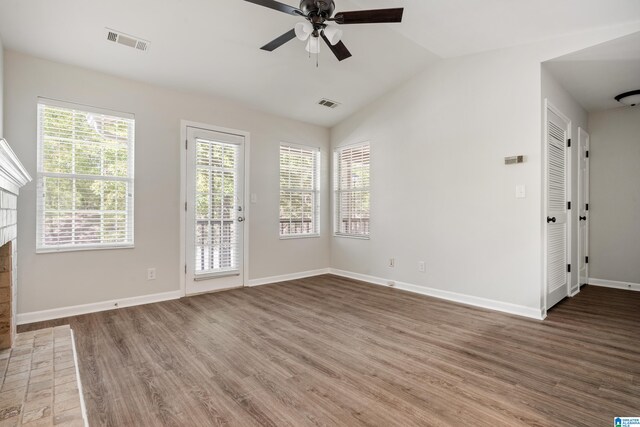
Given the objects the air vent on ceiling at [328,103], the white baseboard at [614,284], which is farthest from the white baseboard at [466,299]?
the air vent on ceiling at [328,103]

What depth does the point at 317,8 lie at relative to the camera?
2.38 m

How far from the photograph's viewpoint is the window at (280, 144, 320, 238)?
521 cm

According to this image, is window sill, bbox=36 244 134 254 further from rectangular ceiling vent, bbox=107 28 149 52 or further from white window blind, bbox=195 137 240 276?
rectangular ceiling vent, bbox=107 28 149 52

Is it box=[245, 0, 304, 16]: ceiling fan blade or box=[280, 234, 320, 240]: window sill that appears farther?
box=[280, 234, 320, 240]: window sill

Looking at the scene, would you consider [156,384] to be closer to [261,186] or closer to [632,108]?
[261,186]

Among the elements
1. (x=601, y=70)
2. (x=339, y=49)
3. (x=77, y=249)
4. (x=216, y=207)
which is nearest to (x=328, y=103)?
(x=339, y=49)

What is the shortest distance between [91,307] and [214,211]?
1.72 m

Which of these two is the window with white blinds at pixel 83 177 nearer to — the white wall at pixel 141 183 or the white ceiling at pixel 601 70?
the white wall at pixel 141 183

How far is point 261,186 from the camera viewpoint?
4902mm

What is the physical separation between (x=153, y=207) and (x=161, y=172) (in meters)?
0.44

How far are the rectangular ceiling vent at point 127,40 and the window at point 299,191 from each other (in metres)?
2.34

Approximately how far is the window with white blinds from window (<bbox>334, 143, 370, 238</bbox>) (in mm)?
3145

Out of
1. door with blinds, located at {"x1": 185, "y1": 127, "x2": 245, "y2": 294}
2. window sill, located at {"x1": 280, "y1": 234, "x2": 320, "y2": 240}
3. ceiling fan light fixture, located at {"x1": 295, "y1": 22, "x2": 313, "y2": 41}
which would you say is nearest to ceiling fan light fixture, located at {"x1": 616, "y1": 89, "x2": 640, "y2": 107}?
ceiling fan light fixture, located at {"x1": 295, "y1": 22, "x2": 313, "y2": 41}

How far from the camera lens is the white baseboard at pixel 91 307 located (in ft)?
10.4
